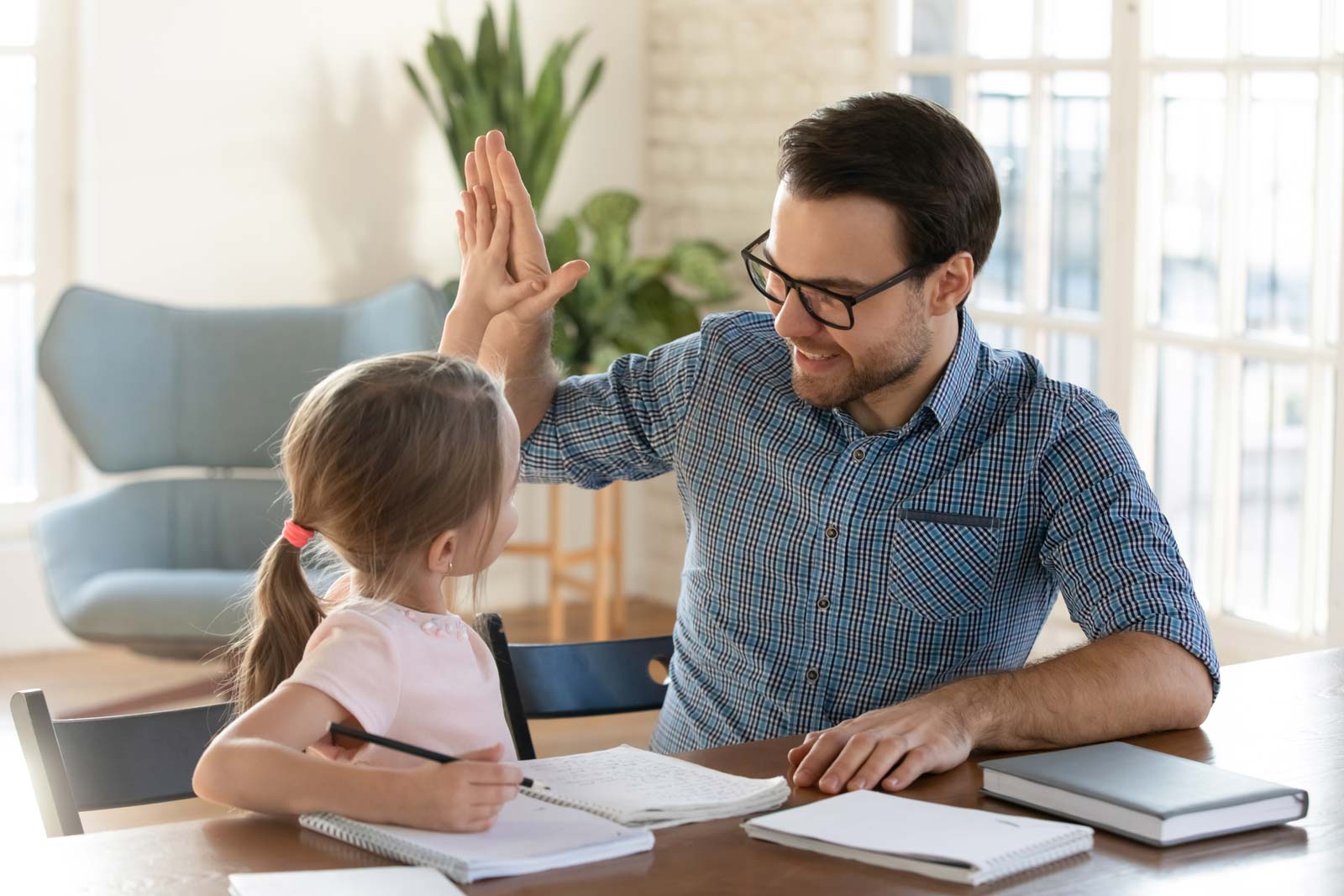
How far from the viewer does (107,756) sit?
155cm

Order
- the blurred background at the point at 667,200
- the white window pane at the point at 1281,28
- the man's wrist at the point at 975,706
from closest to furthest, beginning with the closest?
the man's wrist at the point at 975,706 → the white window pane at the point at 1281,28 → the blurred background at the point at 667,200

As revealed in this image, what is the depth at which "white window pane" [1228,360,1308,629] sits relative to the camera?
3.37 meters

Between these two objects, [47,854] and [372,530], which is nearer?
[47,854]

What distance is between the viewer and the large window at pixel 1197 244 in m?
3.31

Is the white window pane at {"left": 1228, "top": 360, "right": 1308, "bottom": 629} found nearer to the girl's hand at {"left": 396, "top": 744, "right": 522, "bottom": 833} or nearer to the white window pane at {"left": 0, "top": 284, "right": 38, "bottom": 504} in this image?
the girl's hand at {"left": 396, "top": 744, "right": 522, "bottom": 833}

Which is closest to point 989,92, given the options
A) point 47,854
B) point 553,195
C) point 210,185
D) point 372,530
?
point 553,195

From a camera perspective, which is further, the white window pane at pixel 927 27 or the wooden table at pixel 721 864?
the white window pane at pixel 927 27

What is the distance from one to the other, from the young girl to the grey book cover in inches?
18.7

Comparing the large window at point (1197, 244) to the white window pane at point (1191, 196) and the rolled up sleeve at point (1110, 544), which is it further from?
the rolled up sleeve at point (1110, 544)

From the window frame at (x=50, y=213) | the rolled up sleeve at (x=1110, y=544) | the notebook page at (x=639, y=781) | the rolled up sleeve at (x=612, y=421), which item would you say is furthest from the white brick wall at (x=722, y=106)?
the notebook page at (x=639, y=781)

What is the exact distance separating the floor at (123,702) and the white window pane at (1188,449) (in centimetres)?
132

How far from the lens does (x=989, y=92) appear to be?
4.06m

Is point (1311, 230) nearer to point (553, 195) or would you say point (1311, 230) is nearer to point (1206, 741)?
point (1206, 741)

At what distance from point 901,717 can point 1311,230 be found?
2.18m
